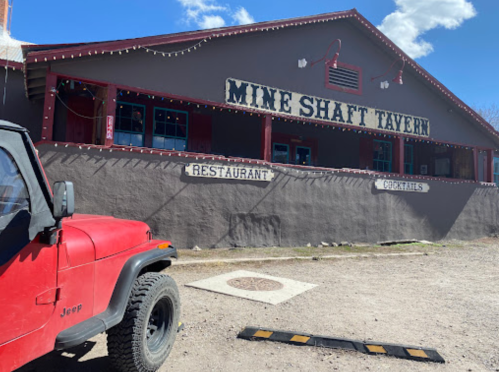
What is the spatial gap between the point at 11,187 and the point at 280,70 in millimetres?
10894

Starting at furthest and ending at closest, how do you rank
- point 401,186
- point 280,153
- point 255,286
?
point 280,153, point 401,186, point 255,286

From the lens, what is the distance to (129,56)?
9344 millimetres

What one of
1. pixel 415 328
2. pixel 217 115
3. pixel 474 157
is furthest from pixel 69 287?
pixel 474 157

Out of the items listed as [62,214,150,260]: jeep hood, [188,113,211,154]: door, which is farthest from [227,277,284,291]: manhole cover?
[188,113,211,154]: door

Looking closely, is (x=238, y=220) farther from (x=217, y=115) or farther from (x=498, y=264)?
(x=498, y=264)

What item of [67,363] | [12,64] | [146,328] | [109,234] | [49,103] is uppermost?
[12,64]

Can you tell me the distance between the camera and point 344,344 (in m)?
3.99

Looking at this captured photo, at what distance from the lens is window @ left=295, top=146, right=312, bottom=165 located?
15.4 m

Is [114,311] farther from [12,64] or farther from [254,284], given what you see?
[12,64]

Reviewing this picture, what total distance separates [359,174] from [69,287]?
11805 millimetres

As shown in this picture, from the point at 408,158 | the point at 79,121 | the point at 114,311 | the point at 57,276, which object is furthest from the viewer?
the point at 408,158

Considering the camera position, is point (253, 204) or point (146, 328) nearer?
point (146, 328)

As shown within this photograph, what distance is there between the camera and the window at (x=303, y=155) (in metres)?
15.4

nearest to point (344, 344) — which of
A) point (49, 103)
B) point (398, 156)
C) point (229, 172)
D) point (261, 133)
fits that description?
point (229, 172)
